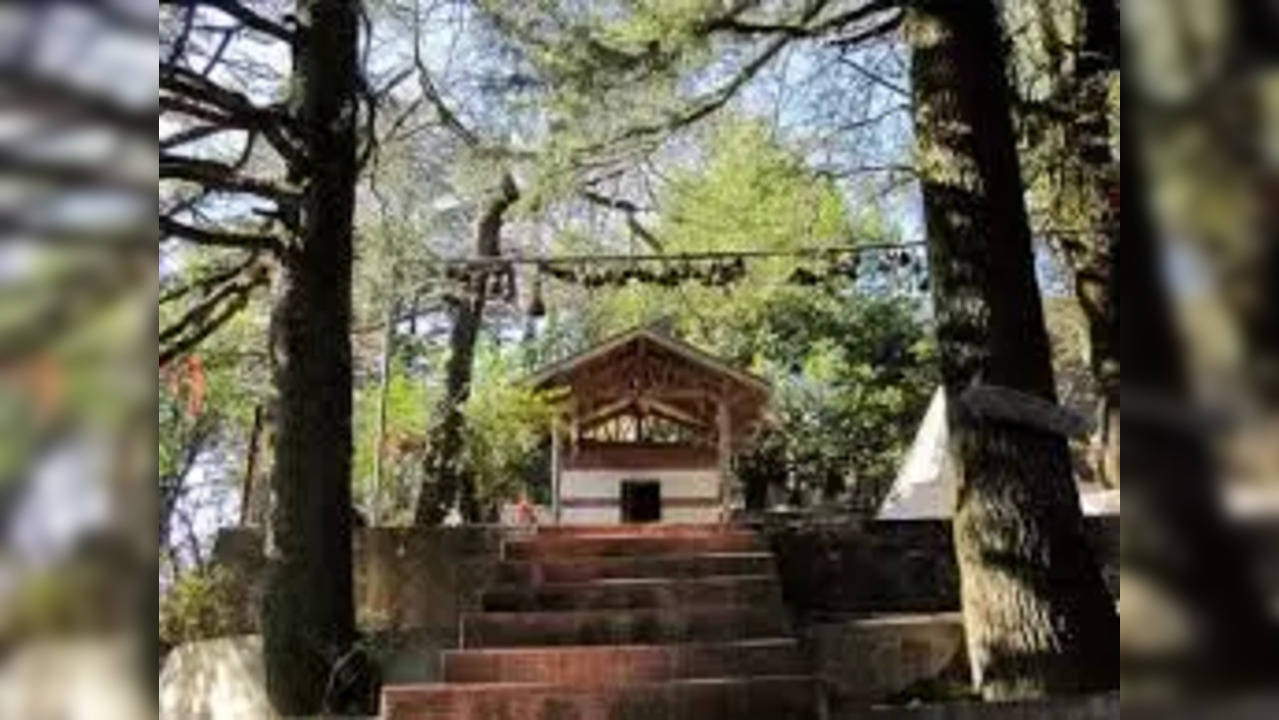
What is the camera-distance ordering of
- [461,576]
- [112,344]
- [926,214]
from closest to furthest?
[112,344], [926,214], [461,576]

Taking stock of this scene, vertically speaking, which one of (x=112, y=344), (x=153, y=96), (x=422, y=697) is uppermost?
(x=153, y=96)

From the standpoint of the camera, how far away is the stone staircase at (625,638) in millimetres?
5801

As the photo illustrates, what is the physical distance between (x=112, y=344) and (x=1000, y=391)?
537 centimetres

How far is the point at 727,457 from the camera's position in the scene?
41.9 ft

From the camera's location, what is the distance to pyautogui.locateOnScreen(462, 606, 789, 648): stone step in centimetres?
703

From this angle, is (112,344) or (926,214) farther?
(926,214)

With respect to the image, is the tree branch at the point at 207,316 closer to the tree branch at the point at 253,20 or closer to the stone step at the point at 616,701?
the tree branch at the point at 253,20

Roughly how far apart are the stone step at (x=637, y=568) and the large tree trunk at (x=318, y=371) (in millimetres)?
1170

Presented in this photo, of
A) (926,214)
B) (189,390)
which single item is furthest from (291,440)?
(189,390)

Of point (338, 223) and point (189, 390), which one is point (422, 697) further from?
point (189, 390)

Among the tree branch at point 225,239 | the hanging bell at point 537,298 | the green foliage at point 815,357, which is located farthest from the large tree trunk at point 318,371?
the green foliage at point 815,357

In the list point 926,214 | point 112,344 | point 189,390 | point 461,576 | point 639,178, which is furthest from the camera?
point 639,178

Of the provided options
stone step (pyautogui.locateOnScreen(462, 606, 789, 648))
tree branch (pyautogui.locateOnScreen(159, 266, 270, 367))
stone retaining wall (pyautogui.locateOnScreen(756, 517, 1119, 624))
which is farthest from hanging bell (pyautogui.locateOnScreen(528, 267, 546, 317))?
stone step (pyautogui.locateOnScreen(462, 606, 789, 648))

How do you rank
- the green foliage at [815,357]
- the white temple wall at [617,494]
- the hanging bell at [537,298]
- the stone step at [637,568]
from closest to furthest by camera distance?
the stone step at [637,568], the hanging bell at [537,298], the white temple wall at [617,494], the green foliage at [815,357]
